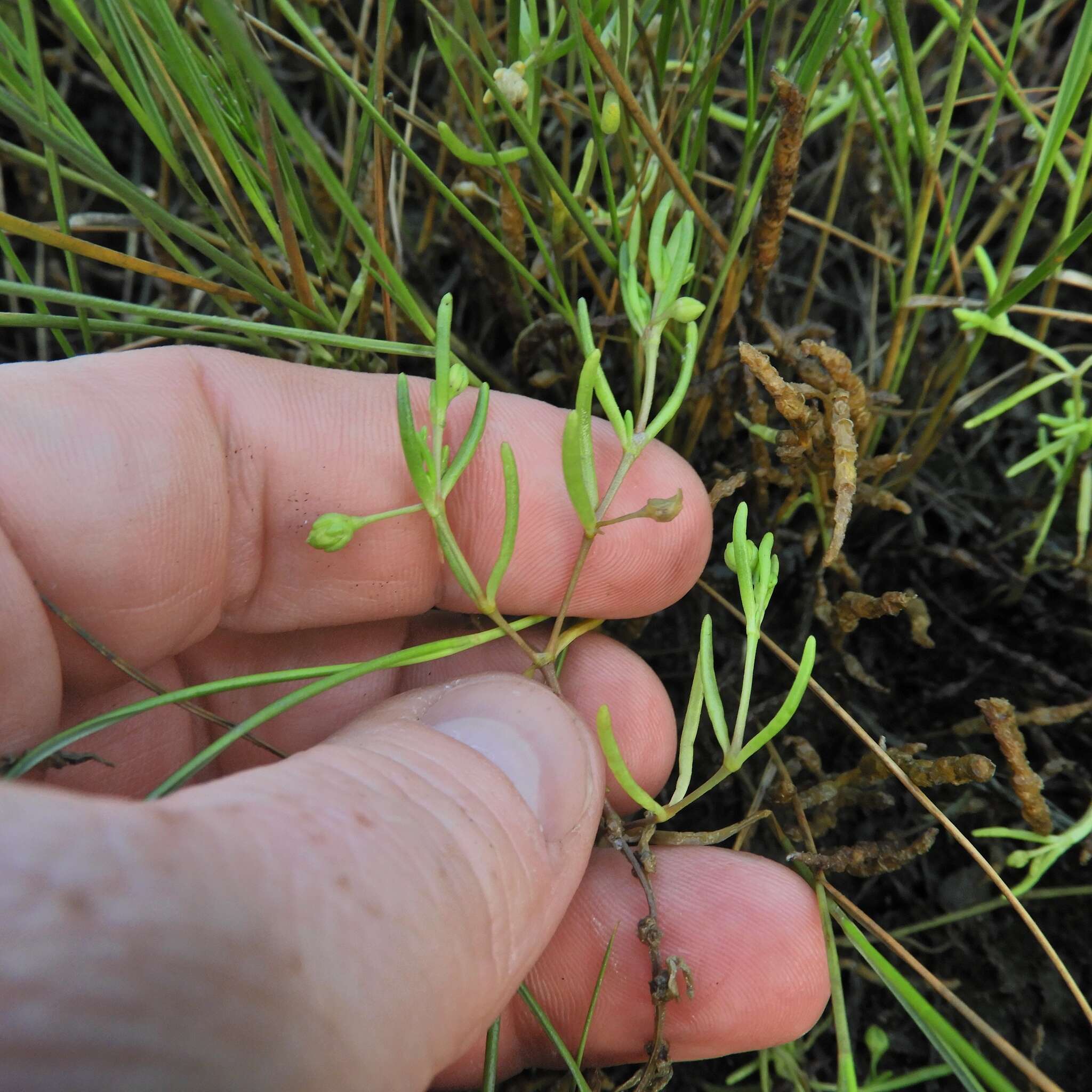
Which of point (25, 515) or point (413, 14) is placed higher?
point (413, 14)

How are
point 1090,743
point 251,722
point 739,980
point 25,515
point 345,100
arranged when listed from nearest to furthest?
point 251,722
point 25,515
point 739,980
point 1090,743
point 345,100

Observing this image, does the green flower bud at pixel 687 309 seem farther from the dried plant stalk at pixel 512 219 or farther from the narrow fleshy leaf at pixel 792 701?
the narrow fleshy leaf at pixel 792 701

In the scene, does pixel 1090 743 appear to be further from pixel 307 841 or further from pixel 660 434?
pixel 307 841

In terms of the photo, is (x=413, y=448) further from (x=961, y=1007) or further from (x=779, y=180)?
(x=961, y=1007)

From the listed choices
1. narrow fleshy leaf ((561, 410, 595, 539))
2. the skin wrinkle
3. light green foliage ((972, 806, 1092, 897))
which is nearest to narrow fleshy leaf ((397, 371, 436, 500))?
narrow fleshy leaf ((561, 410, 595, 539))

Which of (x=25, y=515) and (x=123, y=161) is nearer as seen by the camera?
(x=25, y=515)

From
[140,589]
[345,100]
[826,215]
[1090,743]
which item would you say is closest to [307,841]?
[140,589]

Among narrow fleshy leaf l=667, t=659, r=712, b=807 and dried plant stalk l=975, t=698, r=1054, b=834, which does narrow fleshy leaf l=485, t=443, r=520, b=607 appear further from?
dried plant stalk l=975, t=698, r=1054, b=834

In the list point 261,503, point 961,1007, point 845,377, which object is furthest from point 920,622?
point 261,503

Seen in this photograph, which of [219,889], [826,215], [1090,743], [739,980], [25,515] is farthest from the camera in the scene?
[826,215]

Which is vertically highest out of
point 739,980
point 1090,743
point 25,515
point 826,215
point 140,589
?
point 826,215
